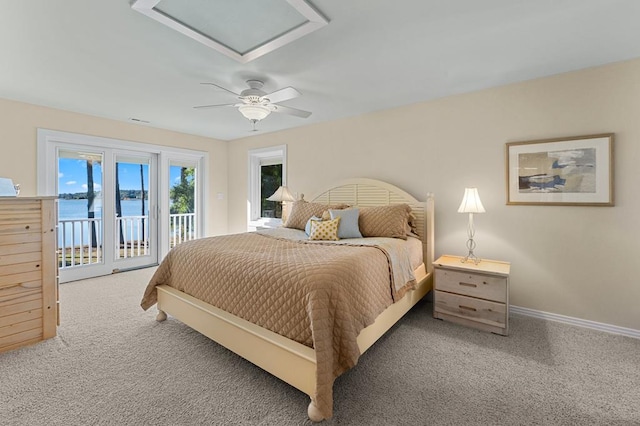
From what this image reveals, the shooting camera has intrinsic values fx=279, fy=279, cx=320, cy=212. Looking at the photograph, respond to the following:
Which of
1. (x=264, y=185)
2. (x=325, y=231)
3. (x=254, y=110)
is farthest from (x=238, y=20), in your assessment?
(x=264, y=185)

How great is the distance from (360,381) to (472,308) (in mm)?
1387

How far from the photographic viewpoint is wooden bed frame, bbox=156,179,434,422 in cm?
162

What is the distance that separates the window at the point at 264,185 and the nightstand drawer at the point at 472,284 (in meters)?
3.17

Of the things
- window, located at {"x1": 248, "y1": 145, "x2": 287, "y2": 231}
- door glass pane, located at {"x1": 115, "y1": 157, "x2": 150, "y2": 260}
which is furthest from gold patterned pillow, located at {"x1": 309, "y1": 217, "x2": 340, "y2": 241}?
door glass pane, located at {"x1": 115, "y1": 157, "x2": 150, "y2": 260}

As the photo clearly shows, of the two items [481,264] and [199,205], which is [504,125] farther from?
[199,205]

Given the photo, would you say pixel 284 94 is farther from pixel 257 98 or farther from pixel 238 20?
pixel 238 20

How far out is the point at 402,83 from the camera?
2869 millimetres

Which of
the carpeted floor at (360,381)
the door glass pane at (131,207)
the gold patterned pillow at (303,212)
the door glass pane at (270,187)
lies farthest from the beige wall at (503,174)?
the door glass pane at (131,207)

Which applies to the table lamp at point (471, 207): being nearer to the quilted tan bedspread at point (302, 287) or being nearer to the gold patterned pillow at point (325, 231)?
the quilted tan bedspread at point (302, 287)

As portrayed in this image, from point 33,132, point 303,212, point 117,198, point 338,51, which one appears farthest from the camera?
point 117,198

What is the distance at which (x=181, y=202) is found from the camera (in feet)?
17.4

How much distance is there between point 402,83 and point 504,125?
116 cm

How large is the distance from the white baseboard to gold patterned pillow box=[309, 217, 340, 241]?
2025mm

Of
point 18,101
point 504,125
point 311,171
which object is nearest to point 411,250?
point 504,125
